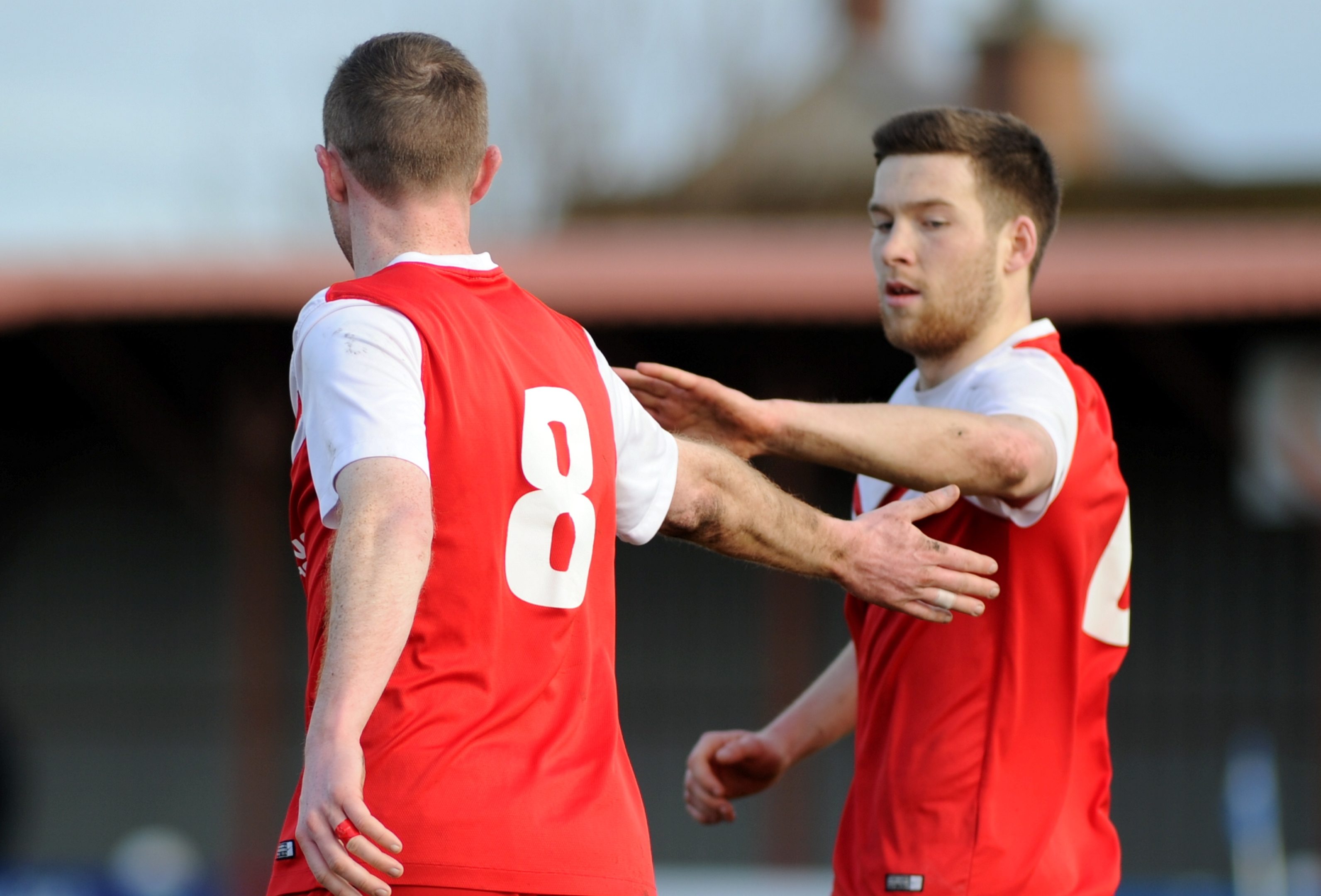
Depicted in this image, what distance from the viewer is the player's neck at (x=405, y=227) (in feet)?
8.92

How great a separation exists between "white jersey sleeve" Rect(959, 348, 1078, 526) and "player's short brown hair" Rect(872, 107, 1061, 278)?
361 mm

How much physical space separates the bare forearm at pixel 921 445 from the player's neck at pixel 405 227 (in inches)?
31.2

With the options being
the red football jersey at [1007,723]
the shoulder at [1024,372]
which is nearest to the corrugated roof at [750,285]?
the shoulder at [1024,372]

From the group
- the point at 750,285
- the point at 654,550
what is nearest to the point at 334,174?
the point at 750,285

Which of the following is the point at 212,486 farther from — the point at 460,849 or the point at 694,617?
the point at 460,849

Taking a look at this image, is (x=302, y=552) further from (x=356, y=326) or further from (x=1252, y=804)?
(x=1252, y=804)

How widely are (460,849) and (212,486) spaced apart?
11948 millimetres

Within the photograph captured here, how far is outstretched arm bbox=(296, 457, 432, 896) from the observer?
2250 mm

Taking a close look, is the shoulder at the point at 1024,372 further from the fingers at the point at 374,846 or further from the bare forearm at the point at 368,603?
the fingers at the point at 374,846

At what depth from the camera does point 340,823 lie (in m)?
2.24

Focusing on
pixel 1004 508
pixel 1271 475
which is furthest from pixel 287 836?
pixel 1271 475

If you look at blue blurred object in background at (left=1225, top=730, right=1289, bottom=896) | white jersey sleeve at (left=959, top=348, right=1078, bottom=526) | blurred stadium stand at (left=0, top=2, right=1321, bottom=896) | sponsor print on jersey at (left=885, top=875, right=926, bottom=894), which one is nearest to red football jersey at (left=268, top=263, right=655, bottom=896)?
sponsor print on jersey at (left=885, top=875, right=926, bottom=894)

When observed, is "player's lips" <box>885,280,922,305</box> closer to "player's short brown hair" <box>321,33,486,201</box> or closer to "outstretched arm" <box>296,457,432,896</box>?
"player's short brown hair" <box>321,33,486,201</box>

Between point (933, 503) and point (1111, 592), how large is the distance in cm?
59
